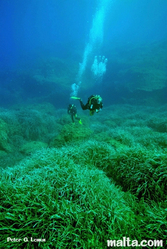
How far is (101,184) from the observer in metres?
2.26

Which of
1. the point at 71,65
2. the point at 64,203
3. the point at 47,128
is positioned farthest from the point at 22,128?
the point at 71,65

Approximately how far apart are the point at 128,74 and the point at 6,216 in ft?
90.2

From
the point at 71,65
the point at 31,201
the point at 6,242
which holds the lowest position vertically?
the point at 6,242

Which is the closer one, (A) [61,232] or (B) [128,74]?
(A) [61,232]

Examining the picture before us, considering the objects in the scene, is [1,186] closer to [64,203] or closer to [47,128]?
[64,203]

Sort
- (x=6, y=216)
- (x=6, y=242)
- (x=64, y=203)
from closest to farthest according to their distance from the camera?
(x=6, y=242) < (x=6, y=216) < (x=64, y=203)

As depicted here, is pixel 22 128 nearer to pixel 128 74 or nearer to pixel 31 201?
pixel 31 201

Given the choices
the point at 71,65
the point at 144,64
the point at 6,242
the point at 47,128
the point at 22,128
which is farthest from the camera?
the point at 71,65

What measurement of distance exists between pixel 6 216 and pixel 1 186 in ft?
1.83

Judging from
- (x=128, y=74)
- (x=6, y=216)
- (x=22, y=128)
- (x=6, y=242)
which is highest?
(x=128, y=74)

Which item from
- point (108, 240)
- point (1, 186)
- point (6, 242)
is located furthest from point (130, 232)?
point (1, 186)

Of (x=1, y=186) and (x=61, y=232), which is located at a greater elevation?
(x=1, y=186)

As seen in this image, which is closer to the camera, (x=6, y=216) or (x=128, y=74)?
(x=6, y=216)

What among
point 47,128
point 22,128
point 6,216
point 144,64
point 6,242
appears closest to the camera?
point 6,242
